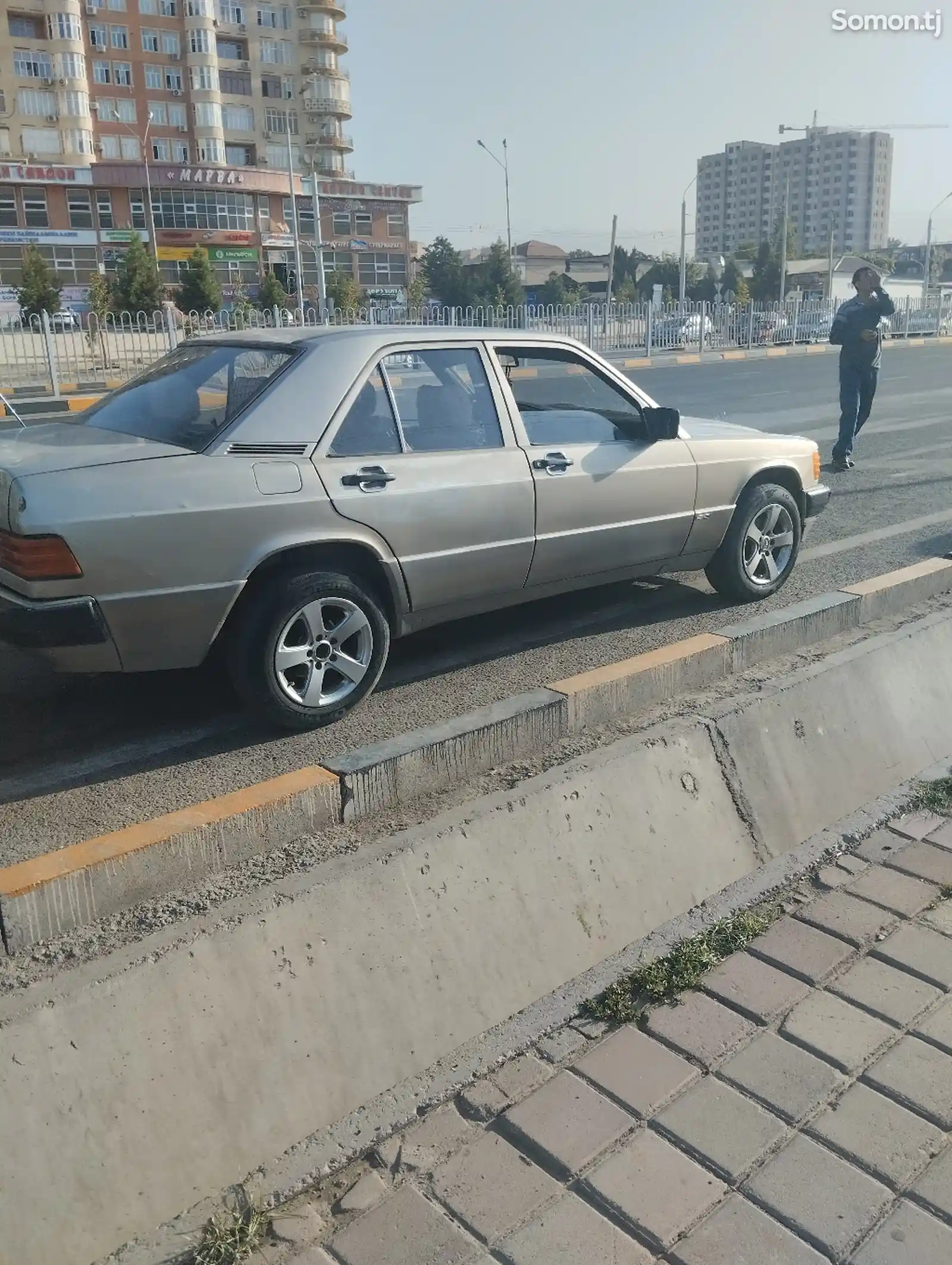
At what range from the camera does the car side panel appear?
12.2 ft

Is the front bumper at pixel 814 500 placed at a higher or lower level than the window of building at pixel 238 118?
lower

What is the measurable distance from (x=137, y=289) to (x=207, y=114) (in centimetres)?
4534

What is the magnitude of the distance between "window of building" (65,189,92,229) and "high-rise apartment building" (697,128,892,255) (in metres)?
84.6

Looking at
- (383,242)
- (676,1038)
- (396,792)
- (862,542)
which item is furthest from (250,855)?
(383,242)

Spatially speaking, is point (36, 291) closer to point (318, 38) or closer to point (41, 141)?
point (41, 141)

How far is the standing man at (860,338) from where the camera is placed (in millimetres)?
10070

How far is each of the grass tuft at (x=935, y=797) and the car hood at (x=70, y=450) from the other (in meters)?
3.16

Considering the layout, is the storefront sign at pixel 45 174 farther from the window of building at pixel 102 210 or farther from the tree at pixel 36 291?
the tree at pixel 36 291

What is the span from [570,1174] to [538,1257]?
0.81ft

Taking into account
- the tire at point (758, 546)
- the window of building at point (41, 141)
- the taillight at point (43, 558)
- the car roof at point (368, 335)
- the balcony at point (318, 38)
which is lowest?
the tire at point (758, 546)

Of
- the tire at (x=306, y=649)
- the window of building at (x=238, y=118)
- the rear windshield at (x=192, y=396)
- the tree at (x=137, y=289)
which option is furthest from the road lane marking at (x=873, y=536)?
the window of building at (x=238, y=118)

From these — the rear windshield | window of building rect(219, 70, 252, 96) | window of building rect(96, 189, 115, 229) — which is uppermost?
window of building rect(219, 70, 252, 96)

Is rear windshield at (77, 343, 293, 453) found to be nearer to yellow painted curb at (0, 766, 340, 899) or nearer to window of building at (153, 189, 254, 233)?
yellow painted curb at (0, 766, 340, 899)

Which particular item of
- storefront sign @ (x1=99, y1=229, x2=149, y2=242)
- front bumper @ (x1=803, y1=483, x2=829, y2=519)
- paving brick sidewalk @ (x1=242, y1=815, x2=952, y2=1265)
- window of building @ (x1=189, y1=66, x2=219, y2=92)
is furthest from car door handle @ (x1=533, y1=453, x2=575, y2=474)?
window of building @ (x1=189, y1=66, x2=219, y2=92)
